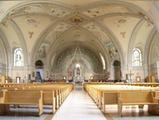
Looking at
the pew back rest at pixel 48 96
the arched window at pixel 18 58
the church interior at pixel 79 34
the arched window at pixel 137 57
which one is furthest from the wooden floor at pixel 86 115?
the arched window at pixel 18 58

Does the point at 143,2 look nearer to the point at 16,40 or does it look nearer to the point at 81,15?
the point at 81,15

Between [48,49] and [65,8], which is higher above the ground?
[65,8]

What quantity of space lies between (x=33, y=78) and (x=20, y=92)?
24798mm

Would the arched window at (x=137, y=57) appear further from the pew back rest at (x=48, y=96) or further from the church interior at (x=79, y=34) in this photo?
the pew back rest at (x=48, y=96)

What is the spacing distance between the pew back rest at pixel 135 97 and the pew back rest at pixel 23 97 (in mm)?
2413

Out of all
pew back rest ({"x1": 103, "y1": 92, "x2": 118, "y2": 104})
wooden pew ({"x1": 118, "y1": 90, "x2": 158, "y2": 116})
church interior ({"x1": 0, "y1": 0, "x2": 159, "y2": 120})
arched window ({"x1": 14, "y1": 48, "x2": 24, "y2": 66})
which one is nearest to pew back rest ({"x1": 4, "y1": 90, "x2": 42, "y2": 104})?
pew back rest ({"x1": 103, "y1": 92, "x2": 118, "y2": 104})

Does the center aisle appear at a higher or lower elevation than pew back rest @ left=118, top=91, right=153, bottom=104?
lower

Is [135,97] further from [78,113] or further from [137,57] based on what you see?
[137,57]

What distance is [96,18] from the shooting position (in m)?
27.1

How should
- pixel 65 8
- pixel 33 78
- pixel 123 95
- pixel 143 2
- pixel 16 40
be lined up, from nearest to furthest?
pixel 123 95 < pixel 143 2 < pixel 65 8 < pixel 16 40 < pixel 33 78

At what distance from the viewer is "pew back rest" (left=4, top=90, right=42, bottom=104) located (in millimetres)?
8059

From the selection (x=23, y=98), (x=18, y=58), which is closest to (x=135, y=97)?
(x=23, y=98)

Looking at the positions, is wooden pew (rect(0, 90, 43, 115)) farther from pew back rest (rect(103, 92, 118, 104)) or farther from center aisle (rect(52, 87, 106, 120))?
pew back rest (rect(103, 92, 118, 104))

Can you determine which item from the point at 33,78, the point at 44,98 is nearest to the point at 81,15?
the point at 33,78
